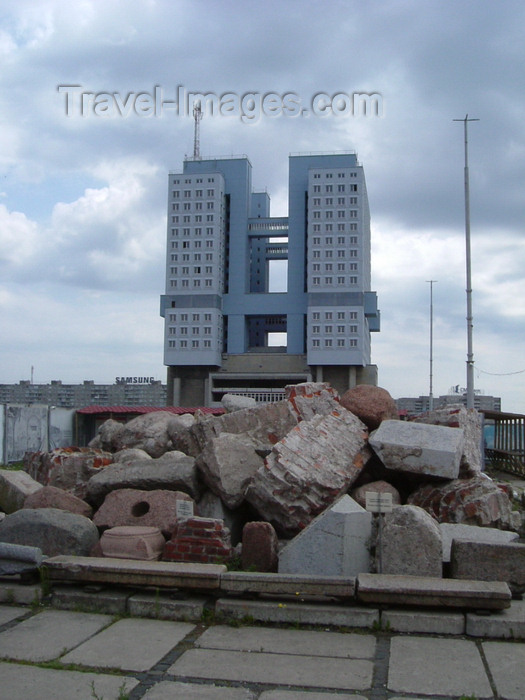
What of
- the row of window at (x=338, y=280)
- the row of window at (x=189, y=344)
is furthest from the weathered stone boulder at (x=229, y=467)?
the row of window at (x=189, y=344)

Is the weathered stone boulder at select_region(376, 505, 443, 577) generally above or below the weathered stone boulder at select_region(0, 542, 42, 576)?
above

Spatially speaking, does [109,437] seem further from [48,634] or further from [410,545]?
[410,545]

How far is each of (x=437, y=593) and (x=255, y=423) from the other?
4.13 m

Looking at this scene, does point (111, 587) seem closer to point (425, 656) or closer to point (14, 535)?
point (14, 535)

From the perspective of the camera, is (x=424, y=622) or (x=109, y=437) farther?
(x=109, y=437)

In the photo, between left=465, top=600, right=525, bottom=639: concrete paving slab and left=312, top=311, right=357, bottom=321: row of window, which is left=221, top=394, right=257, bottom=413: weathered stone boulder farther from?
left=312, top=311, right=357, bottom=321: row of window

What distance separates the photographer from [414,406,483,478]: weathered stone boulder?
7.97 metres

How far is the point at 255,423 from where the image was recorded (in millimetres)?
8641

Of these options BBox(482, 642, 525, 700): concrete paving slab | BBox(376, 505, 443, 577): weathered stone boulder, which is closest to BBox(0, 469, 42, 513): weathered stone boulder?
BBox(376, 505, 443, 577): weathered stone boulder

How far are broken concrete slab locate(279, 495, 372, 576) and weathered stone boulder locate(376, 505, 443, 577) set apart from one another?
0.21 metres

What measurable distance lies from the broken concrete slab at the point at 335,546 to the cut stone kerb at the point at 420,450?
1.64 m

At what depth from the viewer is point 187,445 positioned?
10172mm

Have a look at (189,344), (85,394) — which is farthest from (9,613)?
(85,394)

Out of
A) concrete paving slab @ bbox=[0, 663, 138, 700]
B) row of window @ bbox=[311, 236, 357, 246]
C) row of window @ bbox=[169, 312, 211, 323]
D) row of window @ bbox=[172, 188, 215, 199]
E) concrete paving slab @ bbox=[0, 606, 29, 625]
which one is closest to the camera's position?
concrete paving slab @ bbox=[0, 663, 138, 700]
